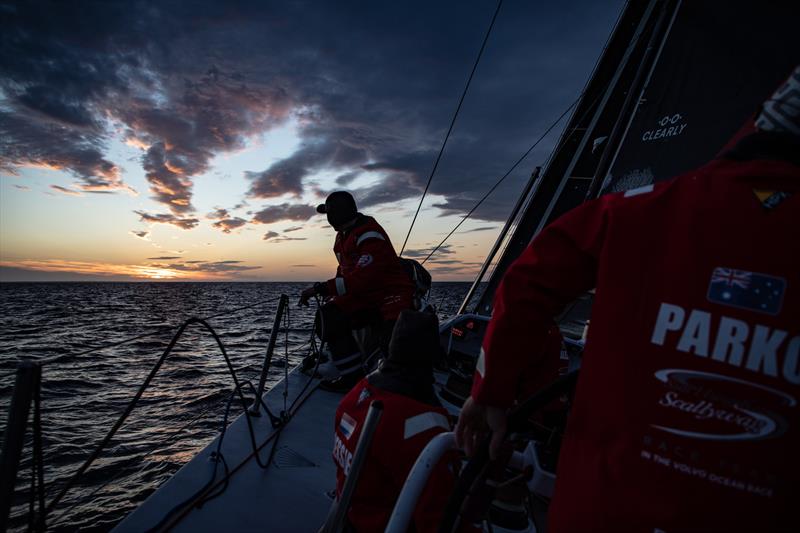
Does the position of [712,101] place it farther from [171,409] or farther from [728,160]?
[171,409]

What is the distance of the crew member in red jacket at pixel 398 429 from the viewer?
146cm

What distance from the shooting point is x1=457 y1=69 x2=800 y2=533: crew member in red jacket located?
2.33 ft

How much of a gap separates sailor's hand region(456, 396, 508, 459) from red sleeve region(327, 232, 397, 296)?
10.4 feet

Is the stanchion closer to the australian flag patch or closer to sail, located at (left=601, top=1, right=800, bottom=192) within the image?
the australian flag patch

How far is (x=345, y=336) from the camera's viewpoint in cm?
441

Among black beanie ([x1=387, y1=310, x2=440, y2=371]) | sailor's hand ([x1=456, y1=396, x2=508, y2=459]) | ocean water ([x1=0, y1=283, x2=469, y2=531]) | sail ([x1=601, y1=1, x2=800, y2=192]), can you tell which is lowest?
ocean water ([x1=0, y1=283, x2=469, y2=531])

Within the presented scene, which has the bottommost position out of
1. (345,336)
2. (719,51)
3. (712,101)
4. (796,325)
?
(345,336)

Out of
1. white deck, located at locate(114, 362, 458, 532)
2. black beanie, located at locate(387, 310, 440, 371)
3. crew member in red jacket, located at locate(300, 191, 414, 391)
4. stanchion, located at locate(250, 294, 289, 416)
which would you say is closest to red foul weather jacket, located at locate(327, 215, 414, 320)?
crew member in red jacket, located at locate(300, 191, 414, 391)

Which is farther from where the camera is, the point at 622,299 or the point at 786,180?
the point at 622,299

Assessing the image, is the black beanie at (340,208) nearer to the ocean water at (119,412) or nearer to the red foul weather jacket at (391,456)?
the ocean water at (119,412)

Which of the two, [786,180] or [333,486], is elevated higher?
[786,180]

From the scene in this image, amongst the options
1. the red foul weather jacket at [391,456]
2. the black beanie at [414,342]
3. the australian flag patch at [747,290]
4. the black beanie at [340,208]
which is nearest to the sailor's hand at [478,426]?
the red foul weather jacket at [391,456]

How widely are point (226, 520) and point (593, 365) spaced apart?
7.96 ft

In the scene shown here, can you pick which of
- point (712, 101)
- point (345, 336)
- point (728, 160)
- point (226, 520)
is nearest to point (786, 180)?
point (728, 160)
